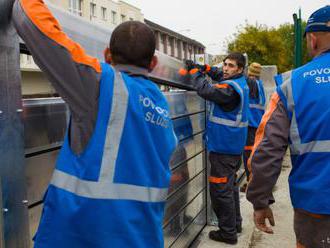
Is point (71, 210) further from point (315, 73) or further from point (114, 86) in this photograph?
point (315, 73)

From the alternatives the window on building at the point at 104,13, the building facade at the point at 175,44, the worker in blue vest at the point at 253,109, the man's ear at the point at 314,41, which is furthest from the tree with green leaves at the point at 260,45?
the building facade at the point at 175,44

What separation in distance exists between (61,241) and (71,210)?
129 mm

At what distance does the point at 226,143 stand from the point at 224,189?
1.61ft

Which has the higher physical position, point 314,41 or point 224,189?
point 314,41

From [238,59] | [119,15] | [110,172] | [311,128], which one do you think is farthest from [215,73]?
[119,15]

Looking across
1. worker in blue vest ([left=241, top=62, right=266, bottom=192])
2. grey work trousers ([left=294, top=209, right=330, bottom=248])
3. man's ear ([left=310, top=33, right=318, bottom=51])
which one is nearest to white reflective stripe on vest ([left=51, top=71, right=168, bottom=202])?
grey work trousers ([left=294, top=209, right=330, bottom=248])

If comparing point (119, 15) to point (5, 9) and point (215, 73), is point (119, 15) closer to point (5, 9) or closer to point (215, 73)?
point (215, 73)

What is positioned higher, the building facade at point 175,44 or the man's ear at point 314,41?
the building facade at point 175,44

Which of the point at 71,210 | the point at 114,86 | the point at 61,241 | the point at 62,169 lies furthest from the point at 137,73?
the point at 61,241

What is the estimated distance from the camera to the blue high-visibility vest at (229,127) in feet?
14.2

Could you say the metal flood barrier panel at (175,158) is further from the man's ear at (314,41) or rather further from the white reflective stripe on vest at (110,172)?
the man's ear at (314,41)

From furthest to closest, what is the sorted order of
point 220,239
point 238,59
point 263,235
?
point 263,235
point 238,59
point 220,239

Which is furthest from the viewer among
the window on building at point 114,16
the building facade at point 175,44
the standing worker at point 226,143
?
the building facade at point 175,44

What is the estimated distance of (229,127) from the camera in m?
4.35
